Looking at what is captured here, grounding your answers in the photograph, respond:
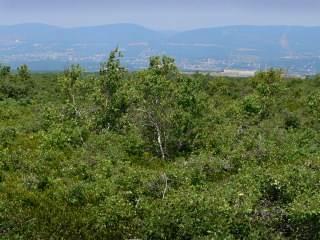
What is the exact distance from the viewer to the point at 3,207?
9.47 metres

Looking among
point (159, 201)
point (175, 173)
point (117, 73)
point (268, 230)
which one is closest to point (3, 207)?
point (159, 201)

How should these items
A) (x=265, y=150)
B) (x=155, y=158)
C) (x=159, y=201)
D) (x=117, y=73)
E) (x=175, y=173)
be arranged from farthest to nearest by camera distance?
(x=117, y=73) < (x=155, y=158) < (x=265, y=150) < (x=175, y=173) < (x=159, y=201)

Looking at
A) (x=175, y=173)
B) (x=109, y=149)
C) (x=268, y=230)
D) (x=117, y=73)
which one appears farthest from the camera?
(x=117, y=73)

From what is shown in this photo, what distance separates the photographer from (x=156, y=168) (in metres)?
16.4

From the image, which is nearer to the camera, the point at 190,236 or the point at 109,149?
the point at 190,236

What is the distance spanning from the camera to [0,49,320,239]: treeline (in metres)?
7.86

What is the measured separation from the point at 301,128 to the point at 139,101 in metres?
14.7

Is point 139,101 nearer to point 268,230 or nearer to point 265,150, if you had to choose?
point 265,150

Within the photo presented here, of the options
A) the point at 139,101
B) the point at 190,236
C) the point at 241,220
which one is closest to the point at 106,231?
the point at 190,236

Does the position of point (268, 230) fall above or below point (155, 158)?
above

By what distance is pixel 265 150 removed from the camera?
14.4 meters

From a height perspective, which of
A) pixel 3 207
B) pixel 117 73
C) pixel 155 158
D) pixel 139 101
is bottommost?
pixel 155 158

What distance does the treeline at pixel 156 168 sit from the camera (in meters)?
7.86

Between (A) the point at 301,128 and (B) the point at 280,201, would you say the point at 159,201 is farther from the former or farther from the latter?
(A) the point at 301,128
